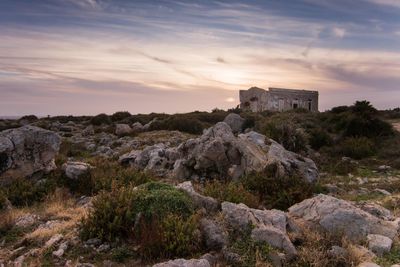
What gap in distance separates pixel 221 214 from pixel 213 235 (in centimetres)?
72

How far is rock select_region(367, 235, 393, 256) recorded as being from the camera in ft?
26.6

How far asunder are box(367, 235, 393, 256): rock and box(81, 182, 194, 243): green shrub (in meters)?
3.49

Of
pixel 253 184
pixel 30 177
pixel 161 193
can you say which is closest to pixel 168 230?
pixel 161 193

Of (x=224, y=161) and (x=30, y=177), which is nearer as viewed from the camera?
(x=30, y=177)

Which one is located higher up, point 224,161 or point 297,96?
point 297,96

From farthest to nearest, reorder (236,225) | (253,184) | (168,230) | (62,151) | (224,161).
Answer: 1. (62,151)
2. (224,161)
3. (253,184)
4. (236,225)
5. (168,230)

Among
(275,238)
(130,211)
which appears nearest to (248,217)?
(275,238)

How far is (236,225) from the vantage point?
8.22 metres

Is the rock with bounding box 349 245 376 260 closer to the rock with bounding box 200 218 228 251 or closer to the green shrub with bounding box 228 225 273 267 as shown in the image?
the green shrub with bounding box 228 225 273 267

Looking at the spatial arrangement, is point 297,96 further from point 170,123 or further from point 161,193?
point 161,193

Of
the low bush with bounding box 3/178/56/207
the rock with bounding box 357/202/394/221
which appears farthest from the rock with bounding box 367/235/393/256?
the low bush with bounding box 3/178/56/207

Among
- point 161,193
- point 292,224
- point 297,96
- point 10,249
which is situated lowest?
point 10,249

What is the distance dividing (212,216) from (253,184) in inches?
166

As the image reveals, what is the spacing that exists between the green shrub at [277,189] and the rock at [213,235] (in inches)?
151
